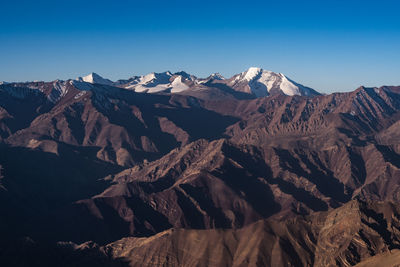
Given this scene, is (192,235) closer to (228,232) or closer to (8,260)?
(228,232)

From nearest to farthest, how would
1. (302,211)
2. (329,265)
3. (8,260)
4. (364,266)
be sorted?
1. (364,266)
2. (329,265)
3. (8,260)
4. (302,211)

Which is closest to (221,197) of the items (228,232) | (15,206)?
(228,232)

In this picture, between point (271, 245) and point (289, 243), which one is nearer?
point (271, 245)

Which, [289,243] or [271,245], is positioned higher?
[289,243]

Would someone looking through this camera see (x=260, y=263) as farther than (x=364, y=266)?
Yes

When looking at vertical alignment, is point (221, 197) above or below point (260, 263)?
below

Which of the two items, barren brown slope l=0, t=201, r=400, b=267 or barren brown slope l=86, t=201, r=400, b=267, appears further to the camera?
barren brown slope l=0, t=201, r=400, b=267

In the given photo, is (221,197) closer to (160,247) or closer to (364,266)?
(160,247)

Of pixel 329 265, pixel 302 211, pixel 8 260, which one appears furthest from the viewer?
pixel 302 211

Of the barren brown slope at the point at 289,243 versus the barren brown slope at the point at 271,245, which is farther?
the barren brown slope at the point at 271,245

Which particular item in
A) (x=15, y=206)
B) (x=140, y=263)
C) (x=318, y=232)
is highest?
(x=318, y=232)
